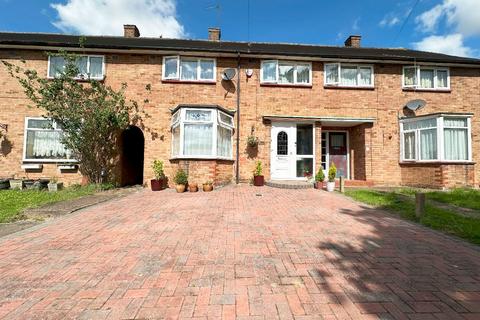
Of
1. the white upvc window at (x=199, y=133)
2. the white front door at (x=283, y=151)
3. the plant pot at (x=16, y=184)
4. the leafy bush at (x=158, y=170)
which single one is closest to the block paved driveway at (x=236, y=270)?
the leafy bush at (x=158, y=170)

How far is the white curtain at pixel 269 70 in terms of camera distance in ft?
40.3

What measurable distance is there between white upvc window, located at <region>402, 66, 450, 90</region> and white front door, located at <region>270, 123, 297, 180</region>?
592 centimetres

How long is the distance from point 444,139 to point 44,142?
17.0 m

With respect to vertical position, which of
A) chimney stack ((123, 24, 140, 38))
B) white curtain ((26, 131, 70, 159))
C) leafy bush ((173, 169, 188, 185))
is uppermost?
chimney stack ((123, 24, 140, 38))

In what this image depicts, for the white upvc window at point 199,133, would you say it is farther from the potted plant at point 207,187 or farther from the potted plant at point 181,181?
the potted plant at point 207,187

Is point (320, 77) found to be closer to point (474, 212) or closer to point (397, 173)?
point (397, 173)

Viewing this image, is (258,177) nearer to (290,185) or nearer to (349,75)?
(290,185)

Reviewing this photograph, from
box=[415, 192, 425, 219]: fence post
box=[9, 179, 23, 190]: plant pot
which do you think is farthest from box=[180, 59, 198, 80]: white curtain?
box=[415, 192, 425, 219]: fence post

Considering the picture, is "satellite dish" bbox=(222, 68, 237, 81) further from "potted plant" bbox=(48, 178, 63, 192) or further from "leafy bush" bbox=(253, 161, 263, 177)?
"potted plant" bbox=(48, 178, 63, 192)

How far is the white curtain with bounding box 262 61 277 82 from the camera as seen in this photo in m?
12.3

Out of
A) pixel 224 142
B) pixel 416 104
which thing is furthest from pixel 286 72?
pixel 416 104

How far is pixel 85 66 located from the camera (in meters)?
11.9

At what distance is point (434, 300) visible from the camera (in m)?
2.61

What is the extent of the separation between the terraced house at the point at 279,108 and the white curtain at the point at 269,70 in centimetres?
5
